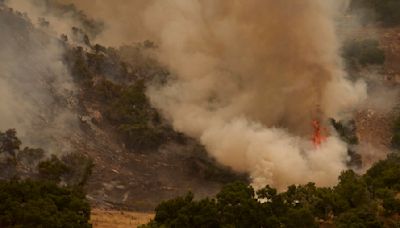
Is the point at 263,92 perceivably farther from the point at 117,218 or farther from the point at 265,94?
the point at 117,218

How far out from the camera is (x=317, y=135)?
53.0 meters

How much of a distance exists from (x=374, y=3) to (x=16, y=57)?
52.7 m

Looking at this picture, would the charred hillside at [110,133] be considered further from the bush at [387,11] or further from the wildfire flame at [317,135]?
the bush at [387,11]

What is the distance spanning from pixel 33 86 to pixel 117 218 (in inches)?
894

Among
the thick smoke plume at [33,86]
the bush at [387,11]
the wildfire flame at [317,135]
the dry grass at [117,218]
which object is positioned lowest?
the dry grass at [117,218]

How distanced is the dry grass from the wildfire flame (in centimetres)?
1420

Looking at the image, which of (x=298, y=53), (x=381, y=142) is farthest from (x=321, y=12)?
(x=381, y=142)

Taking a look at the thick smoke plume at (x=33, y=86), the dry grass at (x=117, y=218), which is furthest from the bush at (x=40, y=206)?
the thick smoke plume at (x=33, y=86)

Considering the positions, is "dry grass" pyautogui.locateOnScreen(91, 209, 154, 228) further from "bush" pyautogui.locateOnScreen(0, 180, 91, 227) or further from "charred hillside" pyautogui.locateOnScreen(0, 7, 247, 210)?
"bush" pyautogui.locateOnScreen(0, 180, 91, 227)

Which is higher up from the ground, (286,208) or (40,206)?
(286,208)

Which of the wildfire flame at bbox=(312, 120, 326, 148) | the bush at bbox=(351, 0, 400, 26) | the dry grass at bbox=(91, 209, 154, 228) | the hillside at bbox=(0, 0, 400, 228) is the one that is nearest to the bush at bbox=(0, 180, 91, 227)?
the hillside at bbox=(0, 0, 400, 228)

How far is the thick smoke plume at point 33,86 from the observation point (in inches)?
2224

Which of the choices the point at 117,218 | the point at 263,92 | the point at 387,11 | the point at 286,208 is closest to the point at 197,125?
the point at 263,92

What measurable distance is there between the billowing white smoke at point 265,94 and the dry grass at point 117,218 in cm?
888
